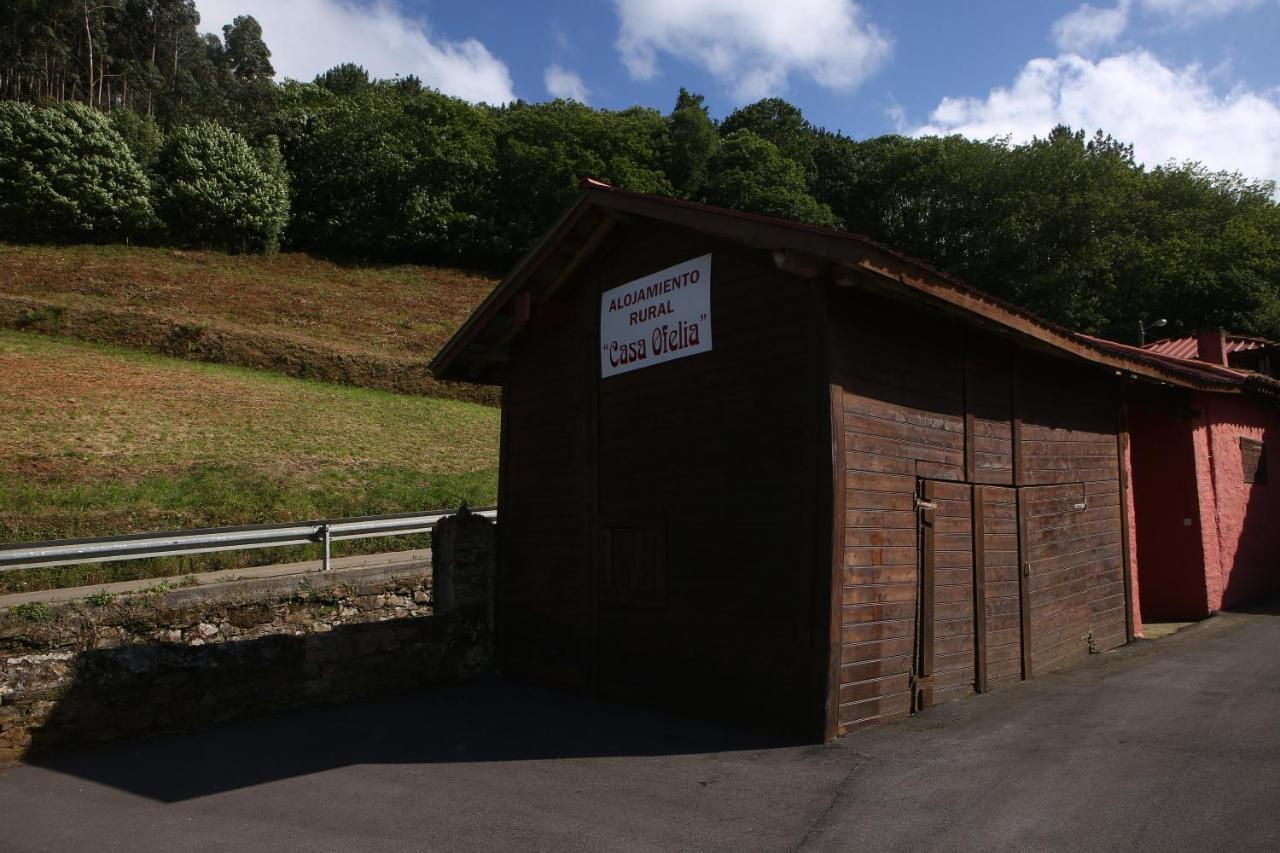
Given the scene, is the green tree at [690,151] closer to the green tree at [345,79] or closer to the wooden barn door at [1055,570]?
the green tree at [345,79]

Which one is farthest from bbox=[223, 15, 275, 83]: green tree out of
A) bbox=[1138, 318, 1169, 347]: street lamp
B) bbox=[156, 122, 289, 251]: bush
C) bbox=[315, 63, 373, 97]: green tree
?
bbox=[1138, 318, 1169, 347]: street lamp

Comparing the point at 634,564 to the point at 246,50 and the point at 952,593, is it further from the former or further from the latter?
the point at 246,50

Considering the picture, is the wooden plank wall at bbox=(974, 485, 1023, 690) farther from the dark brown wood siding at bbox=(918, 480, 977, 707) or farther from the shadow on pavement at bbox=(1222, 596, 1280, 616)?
the shadow on pavement at bbox=(1222, 596, 1280, 616)

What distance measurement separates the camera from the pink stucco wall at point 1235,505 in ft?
41.0

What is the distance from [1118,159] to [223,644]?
5689 centimetres

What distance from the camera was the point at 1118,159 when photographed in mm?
52312

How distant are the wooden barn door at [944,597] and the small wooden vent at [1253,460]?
8033 mm

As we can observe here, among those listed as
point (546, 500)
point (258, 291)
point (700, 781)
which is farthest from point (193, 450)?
point (258, 291)

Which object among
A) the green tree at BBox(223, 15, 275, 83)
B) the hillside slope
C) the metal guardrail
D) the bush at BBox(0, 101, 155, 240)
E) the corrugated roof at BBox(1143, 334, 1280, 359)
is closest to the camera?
the metal guardrail

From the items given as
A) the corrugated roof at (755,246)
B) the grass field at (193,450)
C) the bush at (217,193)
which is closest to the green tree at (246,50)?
the bush at (217,193)

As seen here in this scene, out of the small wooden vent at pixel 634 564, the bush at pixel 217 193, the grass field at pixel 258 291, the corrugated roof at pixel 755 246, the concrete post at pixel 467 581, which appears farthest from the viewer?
the bush at pixel 217 193

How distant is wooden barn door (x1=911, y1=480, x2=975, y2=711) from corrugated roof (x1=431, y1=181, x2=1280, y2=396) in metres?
1.71

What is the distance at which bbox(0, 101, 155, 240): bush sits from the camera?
42.6 m

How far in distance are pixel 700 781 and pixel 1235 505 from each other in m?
11.0
